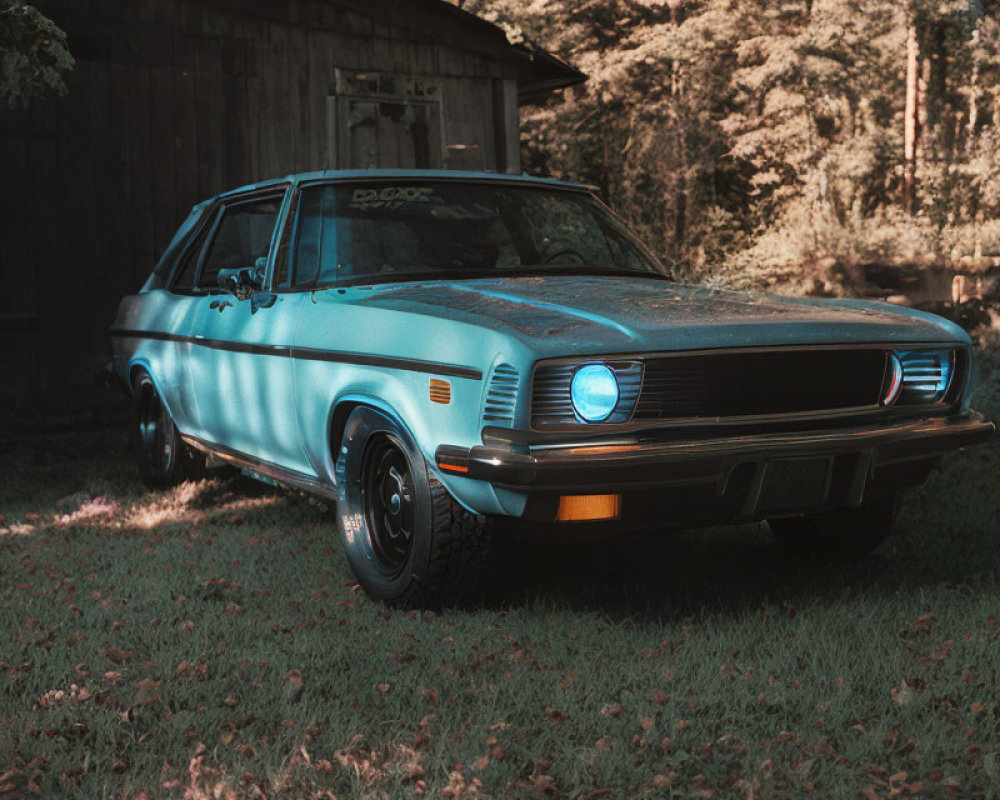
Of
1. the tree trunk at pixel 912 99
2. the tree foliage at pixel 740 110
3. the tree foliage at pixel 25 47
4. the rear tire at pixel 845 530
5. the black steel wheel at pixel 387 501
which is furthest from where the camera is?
the tree trunk at pixel 912 99

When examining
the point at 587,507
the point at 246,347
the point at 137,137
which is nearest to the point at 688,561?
the point at 587,507

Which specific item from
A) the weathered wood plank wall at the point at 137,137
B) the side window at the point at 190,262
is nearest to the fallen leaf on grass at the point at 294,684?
the side window at the point at 190,262

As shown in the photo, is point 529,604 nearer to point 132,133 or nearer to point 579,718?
point 579,718

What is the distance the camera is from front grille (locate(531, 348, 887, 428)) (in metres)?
3.78

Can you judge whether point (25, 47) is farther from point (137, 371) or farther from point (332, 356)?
point (332, 356)

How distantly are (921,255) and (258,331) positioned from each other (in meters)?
16.0

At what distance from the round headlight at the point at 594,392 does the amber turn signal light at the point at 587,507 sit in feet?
0.81

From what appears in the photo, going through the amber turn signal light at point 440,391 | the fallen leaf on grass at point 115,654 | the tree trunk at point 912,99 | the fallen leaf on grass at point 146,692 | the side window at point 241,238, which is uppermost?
the tree trunk at point 912,99

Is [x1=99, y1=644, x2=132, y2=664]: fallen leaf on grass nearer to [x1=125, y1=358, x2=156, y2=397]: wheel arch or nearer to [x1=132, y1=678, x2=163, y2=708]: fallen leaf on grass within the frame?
[x1=132, y1=678, x2=163, y2=708]: fallen leaf on grass

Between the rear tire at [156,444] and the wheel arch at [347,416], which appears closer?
the wheel arch at [347,416]

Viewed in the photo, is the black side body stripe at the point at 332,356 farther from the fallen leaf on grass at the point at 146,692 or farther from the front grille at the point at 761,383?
the fallen leaf on grass at the point at 146,692

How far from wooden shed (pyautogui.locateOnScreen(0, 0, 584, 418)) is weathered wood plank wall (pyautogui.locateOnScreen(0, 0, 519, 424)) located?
1 cm

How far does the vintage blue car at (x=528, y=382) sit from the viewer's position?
12.4 ft

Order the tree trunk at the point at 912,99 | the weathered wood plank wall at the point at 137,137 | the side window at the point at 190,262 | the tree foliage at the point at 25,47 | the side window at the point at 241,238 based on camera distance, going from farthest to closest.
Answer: the tree trunk at the point at 912,99
the weathered wood plank wall at the point at 137,137
the tree foliage at the point at 25,47
the side window at the point at 190,262
the side window at the point at 241,238
